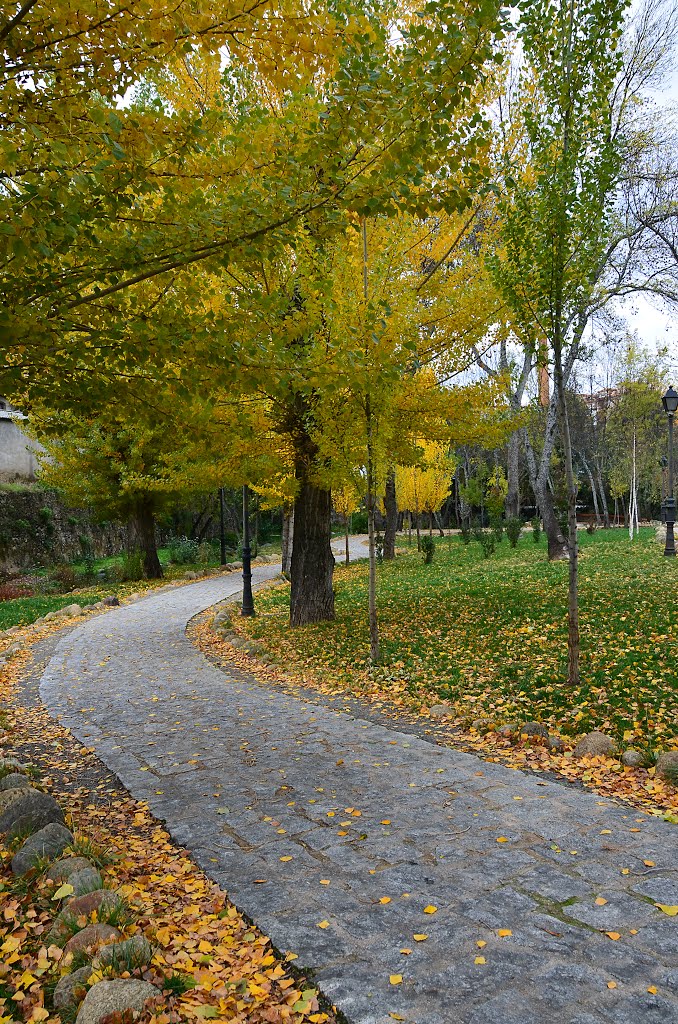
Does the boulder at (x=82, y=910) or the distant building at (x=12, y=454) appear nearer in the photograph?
the boulder at (x=82, y=910)

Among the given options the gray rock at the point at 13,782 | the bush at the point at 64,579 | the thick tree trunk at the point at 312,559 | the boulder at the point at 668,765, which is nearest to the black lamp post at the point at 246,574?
the thick tree trunk at the point at 312,559

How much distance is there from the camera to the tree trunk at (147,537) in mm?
20484

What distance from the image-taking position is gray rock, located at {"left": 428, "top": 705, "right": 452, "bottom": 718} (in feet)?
20.6

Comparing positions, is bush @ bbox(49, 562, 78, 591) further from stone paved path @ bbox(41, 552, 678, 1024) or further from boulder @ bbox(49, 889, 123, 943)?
boulder @ bbox(49, 889, 123, 943)

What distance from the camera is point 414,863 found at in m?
3.53

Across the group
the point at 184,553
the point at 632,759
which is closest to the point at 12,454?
the point at 184,553

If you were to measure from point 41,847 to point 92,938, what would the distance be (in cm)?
90

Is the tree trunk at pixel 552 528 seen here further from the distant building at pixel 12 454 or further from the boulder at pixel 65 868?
the distant building at pixel 12 454

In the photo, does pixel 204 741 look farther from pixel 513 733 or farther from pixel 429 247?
pixel 429 247

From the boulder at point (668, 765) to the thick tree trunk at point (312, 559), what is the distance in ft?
20.9

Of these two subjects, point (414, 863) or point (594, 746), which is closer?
point (414, 863)

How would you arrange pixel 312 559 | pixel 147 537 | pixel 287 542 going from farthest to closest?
1. pixel 147 537
2. pixel 287 542
3. pixel 312 559

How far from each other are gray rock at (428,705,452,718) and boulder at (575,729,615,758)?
1399 mm

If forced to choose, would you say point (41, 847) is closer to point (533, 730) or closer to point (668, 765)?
point (533, 730)
